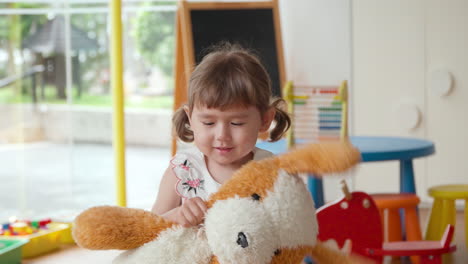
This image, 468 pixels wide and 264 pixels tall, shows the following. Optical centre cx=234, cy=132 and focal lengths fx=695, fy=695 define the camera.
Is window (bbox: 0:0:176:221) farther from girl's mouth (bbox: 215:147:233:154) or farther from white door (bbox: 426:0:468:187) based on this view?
girl's mouth (bbox: 215:147:233:154)

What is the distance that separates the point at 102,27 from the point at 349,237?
194 centimetres

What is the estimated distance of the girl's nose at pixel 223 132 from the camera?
1.14m

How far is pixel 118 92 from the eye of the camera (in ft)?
9.09

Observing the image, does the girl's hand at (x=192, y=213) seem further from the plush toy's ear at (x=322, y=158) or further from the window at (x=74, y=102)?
the window at (x=74, y=102)

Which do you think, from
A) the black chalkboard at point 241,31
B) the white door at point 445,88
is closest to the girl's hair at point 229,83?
the black chalkboard at point 241,31

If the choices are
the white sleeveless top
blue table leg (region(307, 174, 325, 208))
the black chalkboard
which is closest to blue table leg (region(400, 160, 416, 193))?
blue table leg (region(307, 174, 325, 208))

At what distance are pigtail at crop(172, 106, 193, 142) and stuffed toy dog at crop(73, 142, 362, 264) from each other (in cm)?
30

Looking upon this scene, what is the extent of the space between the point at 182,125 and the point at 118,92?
1486 mm

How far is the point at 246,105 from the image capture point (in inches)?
45.1

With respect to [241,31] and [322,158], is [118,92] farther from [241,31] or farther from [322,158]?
[322,158]

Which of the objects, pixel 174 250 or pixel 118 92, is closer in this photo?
pixel 174 250

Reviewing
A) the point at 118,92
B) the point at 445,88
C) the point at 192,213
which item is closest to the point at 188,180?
the point at 192,213

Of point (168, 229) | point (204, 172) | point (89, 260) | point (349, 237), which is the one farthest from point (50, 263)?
point (168, 229)

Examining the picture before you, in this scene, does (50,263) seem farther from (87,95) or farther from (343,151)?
(343,151)
